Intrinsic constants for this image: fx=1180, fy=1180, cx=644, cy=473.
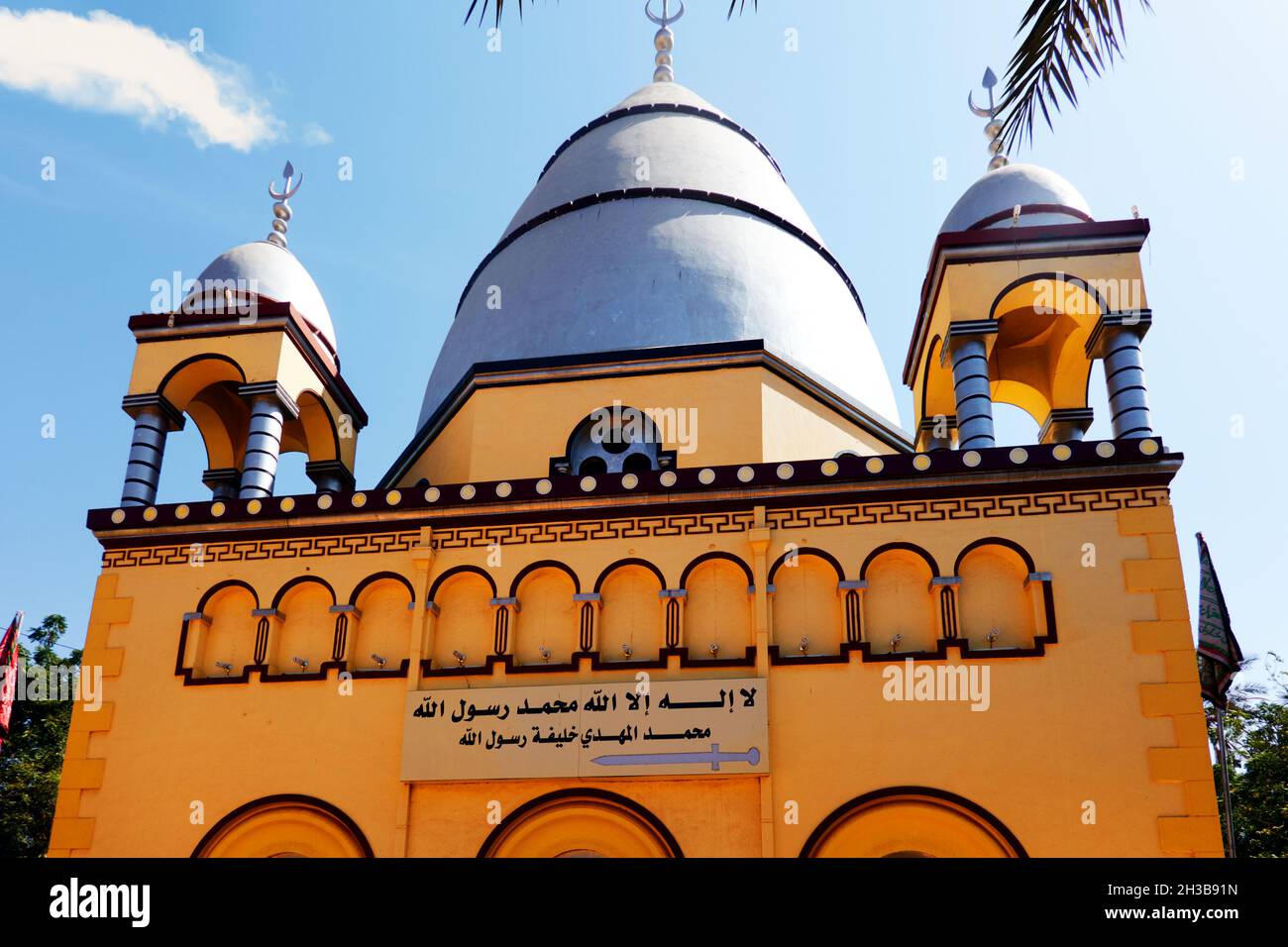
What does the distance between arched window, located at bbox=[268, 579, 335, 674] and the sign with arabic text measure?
46.6 inches

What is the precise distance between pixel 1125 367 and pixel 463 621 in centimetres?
633

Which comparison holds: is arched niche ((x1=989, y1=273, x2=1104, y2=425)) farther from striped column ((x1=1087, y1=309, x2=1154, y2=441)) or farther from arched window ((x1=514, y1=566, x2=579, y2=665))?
arched window ((x1=514, y1=566, x2=579, y2=665))

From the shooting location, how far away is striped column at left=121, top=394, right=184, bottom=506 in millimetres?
11719

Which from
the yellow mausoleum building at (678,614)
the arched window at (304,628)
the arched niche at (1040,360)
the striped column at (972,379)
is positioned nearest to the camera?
the yellow mausoleum building at (678,614)

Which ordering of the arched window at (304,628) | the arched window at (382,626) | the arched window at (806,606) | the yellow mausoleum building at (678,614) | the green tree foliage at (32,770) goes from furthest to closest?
the green tree foliage at (32,770) → the arched window at (304,628) → the arched window at (382,626) → the arched window at (806,606) → the yellow mausoleum building at (678,614)

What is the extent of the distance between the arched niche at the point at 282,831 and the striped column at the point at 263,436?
10.3 ft

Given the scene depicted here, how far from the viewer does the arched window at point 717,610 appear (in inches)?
385

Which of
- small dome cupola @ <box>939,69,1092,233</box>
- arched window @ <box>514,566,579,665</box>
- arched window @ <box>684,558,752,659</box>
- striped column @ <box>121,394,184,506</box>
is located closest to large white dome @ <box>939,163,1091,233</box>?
small dome cupola @ <box>939,69,1092,233</box>

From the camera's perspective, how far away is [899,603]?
32.0ft

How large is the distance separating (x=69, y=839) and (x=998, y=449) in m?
8.48

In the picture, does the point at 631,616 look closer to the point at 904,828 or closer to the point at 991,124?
the point at 904,828

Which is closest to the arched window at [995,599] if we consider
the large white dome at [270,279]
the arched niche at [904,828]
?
the arched niche at [904,828]

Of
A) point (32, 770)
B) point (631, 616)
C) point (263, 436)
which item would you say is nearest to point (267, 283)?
point (263, 436)

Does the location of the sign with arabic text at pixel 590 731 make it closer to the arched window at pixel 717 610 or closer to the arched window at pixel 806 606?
the arched window at pixel 717 610
